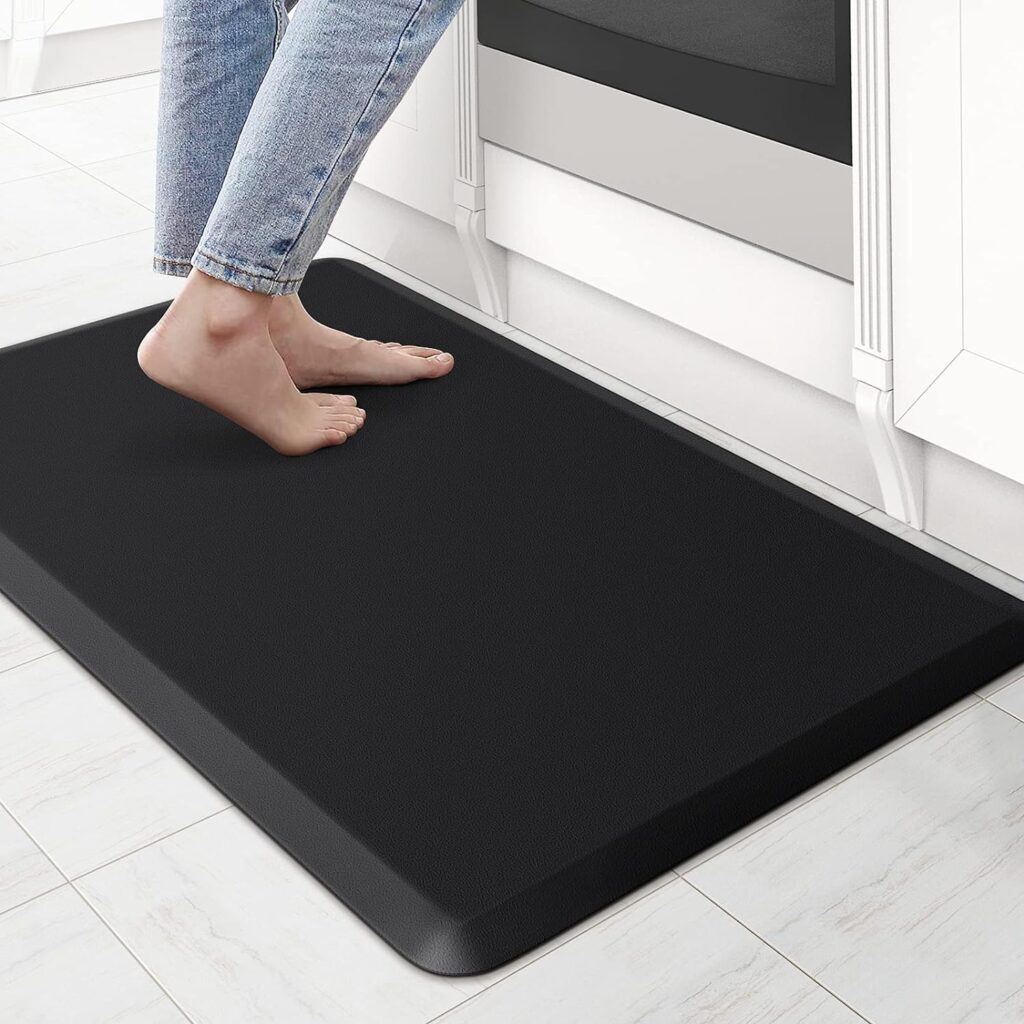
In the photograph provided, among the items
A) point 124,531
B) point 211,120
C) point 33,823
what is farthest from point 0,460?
point 33,823

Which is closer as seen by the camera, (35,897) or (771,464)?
(35,897)

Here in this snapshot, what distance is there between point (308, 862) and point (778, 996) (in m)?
0.34

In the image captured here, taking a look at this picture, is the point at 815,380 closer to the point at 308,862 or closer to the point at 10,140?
the point at 308,862

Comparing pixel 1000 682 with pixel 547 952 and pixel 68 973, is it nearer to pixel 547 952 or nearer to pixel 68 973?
pixel 547 952

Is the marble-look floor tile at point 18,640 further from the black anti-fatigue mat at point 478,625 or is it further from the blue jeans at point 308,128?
the blue jeans at point 308,128

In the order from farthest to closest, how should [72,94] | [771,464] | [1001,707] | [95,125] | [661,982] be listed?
[72,94] < [95,125] < [771,464] < [1001,707] < [661,982]

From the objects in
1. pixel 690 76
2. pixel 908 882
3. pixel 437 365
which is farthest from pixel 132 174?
pixel 908 882

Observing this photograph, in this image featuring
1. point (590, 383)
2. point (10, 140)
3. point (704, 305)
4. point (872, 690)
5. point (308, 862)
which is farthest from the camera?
point (10, 140)

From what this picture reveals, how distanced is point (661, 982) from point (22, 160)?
2.06 m

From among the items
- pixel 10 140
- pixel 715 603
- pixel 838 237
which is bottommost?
pixel 10 140

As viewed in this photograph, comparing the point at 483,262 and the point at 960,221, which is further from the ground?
the point at 960,221

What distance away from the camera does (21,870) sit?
1.16m

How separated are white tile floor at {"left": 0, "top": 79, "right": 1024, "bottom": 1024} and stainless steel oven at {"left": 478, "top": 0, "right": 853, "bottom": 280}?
498 millimetres

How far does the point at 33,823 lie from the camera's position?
121cm
